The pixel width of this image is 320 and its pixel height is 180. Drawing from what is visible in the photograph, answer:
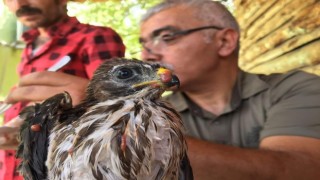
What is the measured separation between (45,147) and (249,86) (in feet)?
3.75

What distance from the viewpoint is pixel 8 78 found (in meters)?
2.83

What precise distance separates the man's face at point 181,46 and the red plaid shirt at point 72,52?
0.18m

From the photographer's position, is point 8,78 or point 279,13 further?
point 279,13

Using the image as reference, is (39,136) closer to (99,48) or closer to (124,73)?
(124,73)

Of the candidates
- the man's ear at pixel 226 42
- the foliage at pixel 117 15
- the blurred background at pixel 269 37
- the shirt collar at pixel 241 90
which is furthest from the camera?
the foliage at pixel 117 15

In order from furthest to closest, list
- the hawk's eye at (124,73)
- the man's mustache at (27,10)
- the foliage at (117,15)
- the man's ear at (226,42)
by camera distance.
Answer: the foliage at (117,15) < the man's ear at (226,42) < the man's mustache at (27,10) < the hawk's eye at (124,73)

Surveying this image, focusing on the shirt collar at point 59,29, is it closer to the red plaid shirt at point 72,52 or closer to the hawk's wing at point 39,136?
the red plaid shirt at point 72,52

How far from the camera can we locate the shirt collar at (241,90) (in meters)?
2.14

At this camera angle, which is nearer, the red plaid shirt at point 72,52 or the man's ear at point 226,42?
the red plaid shirt at point 72,52

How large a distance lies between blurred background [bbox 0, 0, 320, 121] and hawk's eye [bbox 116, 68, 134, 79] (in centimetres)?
127

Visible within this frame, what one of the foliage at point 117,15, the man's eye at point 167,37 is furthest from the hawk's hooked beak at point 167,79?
the foliage at point 117,15

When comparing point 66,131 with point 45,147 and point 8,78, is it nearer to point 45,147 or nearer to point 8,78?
point 45,147

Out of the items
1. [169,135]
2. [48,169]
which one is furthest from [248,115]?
[48,169]

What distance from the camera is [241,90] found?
7.25 feet
